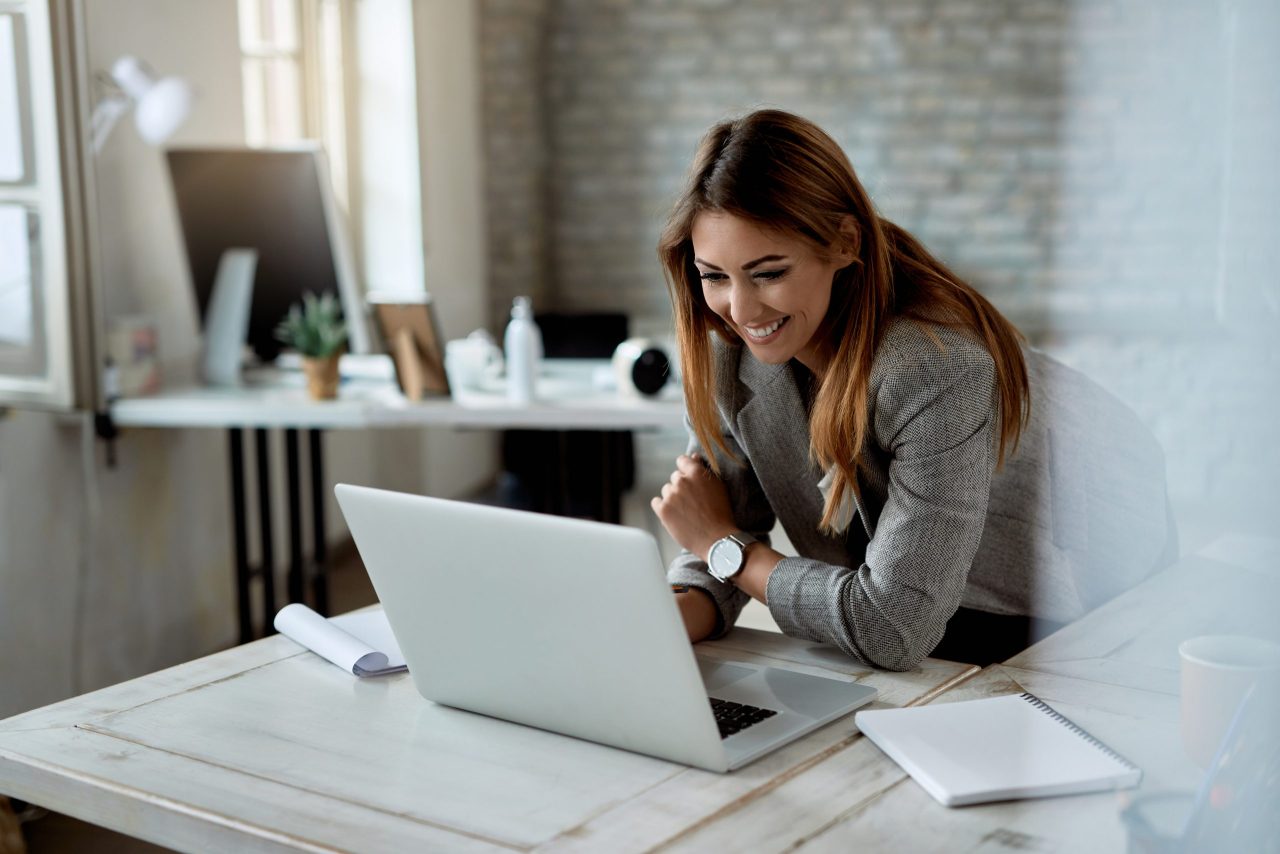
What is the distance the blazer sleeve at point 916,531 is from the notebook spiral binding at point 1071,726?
Result: 131mm

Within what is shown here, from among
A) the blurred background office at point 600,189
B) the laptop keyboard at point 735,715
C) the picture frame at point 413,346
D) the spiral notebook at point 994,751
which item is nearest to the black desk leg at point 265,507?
the blurred background office at point 600,189

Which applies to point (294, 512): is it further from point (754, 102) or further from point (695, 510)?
point (695, 510)

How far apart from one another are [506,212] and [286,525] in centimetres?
177

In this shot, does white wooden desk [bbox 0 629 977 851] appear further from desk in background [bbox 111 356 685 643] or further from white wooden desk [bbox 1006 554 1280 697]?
desk in background [bbox 111 356 685 643]

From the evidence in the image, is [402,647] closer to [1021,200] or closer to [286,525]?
[286,525]

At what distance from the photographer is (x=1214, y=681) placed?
2.64 ft

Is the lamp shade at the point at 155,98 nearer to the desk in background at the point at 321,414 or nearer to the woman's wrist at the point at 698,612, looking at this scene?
the desk in background at the point at 321,414

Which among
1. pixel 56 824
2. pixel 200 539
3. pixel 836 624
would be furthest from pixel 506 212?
pixel 836 624

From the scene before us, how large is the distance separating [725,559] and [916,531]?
216 millimetres

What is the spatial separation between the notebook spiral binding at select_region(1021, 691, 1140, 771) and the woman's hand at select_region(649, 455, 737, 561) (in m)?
0.38

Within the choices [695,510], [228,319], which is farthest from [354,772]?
[228,319]

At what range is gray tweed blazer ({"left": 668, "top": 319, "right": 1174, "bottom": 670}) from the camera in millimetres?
1214

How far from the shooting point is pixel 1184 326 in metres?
0.47

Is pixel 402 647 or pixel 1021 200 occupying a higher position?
pixel 1021 200
